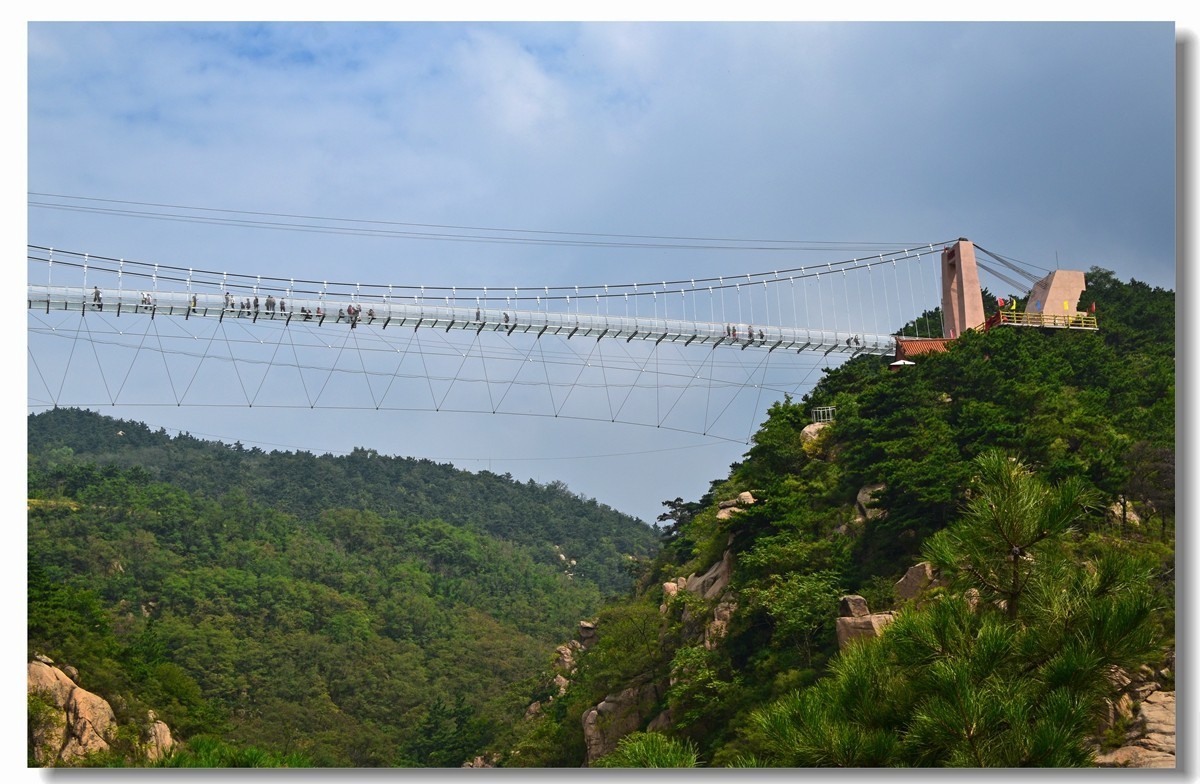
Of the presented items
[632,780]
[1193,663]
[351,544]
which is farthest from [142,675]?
[351,544]

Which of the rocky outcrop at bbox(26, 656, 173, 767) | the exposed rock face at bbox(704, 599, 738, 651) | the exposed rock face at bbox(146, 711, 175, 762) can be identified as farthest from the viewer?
the exposed rock face at bbox(704, 599, 738, 651)

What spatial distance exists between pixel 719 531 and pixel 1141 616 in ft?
57.7

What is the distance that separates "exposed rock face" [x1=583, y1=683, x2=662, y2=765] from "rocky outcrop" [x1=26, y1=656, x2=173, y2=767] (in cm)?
800

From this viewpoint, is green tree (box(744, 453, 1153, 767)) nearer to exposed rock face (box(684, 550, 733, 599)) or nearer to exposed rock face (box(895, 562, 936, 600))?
exposed rock face (box(895, 562, 936, 600))

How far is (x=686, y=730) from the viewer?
21344mm

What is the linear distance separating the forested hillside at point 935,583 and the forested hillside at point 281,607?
8160mm

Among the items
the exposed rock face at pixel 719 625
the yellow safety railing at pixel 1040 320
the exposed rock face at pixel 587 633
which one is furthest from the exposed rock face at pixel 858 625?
the exposed rock face at pixel 587 633

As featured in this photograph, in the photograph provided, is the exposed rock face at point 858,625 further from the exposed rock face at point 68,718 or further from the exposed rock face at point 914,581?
the exposed rock face at point 68,718

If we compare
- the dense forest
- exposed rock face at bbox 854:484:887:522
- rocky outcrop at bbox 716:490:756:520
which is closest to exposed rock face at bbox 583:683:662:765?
the dense forest

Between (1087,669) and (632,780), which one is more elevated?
(1087,669)

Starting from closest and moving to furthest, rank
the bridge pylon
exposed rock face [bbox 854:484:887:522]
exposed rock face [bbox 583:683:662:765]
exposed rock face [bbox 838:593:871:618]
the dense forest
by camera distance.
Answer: the dense forest < exposed rock face [bbox 838:593:871:618] < exposed rock face [bbox 854:484:887:522] < exposed rock face [bbox 583:683:662:765] < the bridge pylon

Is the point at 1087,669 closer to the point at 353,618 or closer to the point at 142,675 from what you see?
the point at 142,675

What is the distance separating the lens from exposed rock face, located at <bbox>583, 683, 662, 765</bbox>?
2412 cm

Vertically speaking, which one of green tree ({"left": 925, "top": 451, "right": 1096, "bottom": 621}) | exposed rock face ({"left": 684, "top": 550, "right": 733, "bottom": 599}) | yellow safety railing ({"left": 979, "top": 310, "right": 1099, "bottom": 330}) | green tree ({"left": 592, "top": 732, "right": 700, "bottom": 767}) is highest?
yellow safety railing ({"left": 979, "top": 310, "right": 1099, "bottom": 330})
